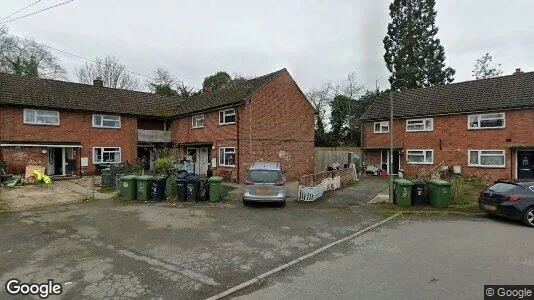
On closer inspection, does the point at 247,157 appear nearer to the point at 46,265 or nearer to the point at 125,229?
the point at 125,229

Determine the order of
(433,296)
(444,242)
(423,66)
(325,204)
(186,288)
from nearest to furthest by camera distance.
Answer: (433,296), (186,288), (444,242), (325,204), (423,66)

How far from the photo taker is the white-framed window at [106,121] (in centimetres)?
2295

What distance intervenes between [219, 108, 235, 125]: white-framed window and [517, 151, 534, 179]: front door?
56.0 feet

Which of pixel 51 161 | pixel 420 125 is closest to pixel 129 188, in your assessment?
pixel 51 161

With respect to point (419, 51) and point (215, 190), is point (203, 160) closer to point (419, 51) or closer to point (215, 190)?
point (215, 190)

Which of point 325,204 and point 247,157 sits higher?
point 247,157

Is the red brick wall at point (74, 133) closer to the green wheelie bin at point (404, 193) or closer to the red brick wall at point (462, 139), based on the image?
the green wheelie bin at point (404, 193)

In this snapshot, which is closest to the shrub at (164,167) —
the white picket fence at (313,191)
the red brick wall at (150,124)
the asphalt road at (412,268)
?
the white picket fence at (313,191)

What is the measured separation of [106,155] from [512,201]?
23.4 meters

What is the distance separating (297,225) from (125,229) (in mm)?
4934

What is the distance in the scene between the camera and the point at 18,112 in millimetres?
19734

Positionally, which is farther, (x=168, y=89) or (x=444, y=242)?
(x=168, y=89)

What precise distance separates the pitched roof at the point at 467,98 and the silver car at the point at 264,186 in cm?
1515

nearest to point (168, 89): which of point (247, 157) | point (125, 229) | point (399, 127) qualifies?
point (247, 157)
